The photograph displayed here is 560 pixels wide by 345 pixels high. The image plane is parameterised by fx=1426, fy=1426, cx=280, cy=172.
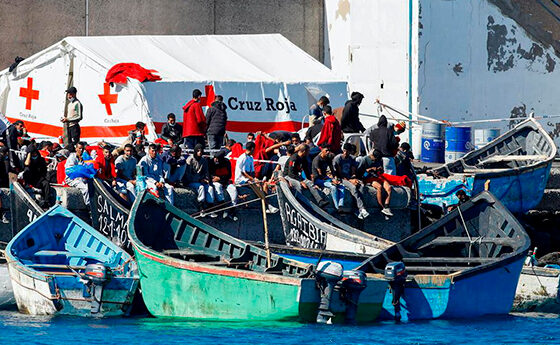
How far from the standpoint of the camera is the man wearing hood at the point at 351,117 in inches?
1197

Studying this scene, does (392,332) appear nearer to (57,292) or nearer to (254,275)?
(254,275)

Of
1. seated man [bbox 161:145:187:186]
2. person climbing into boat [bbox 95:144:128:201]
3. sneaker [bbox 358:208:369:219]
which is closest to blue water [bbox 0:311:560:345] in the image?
person climbing into boat [bbox 95:144:128:201]

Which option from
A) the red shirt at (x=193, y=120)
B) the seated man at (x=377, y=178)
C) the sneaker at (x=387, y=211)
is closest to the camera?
the seated man at (x=377, y=178)

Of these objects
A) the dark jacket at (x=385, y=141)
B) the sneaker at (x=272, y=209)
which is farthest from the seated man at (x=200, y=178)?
the dark jacket at (x=385, y=141)

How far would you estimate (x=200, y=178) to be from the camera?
87.3 ft

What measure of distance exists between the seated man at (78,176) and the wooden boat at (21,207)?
773 mm

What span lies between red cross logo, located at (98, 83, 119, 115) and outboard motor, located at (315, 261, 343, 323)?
11.6m

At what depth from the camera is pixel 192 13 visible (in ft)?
120

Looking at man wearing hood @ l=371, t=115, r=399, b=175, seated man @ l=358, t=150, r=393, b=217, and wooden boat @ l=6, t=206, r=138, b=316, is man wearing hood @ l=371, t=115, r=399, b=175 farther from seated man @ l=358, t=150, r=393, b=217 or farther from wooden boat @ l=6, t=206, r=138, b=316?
wooden boat @ l=6, t=206, r=138, b=316

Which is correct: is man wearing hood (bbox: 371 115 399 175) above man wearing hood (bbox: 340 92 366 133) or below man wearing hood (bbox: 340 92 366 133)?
below

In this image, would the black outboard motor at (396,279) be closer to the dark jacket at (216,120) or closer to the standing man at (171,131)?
the dark jacket at (216,120)

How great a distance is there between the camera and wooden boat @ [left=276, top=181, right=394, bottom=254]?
999 inches

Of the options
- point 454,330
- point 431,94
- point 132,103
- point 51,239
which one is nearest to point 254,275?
point 454,330

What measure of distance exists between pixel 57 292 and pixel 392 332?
5.26 m
